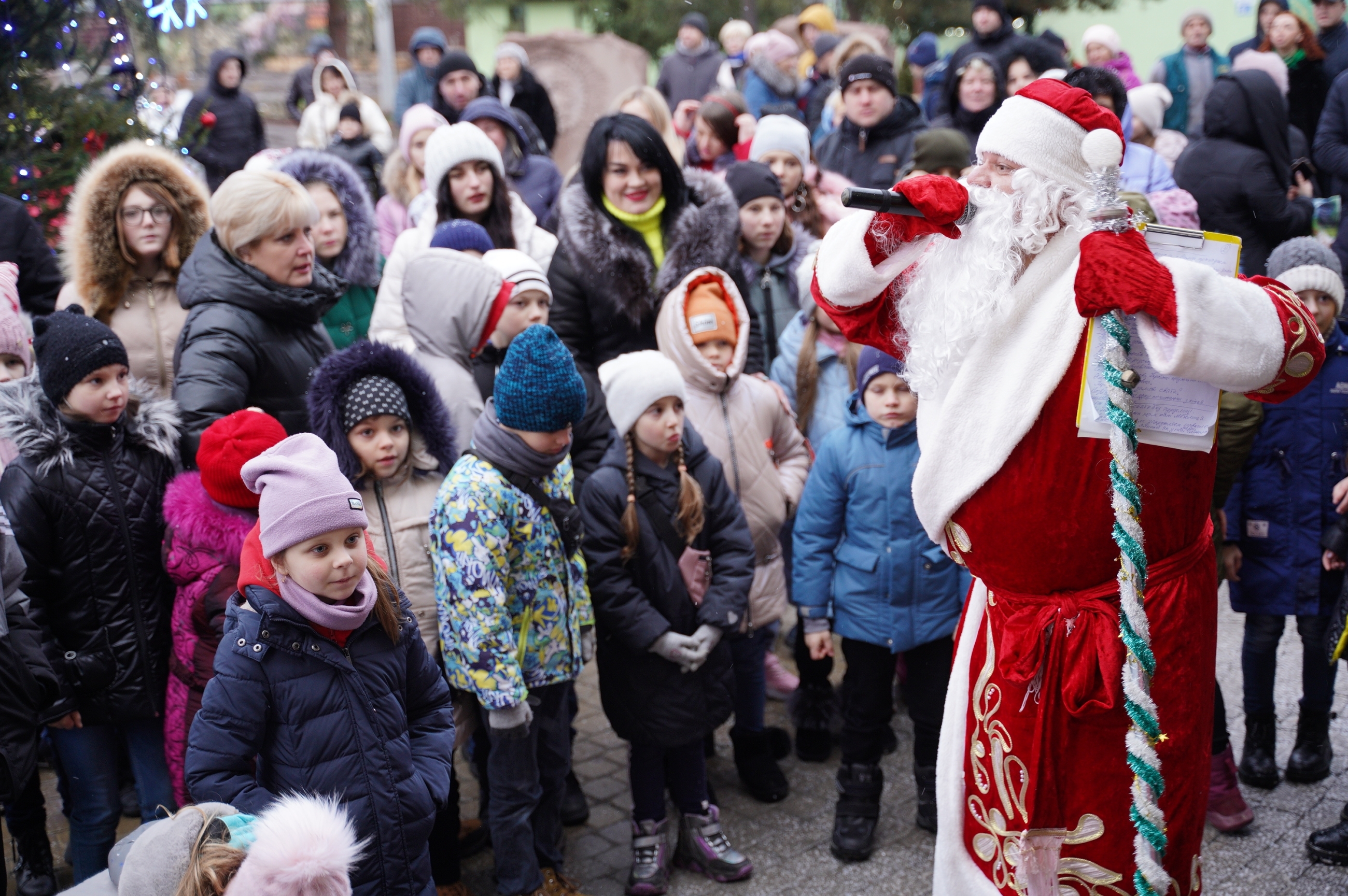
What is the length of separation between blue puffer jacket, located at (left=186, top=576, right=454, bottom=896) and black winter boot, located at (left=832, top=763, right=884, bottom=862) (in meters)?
1.67

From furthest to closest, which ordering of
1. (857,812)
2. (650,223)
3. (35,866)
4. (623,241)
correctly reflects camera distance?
1. (650,223)
2. (623,241)
3. (857,812)
4. (35,866)

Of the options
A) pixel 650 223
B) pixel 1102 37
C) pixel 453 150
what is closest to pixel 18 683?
pixel 650 223

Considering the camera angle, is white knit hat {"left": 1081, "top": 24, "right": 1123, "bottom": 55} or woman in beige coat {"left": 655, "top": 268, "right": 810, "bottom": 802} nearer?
woman in beige coat {"left": 655, "top": 268, "right": 810, "bottom": 802}

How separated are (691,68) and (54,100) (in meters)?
7.33

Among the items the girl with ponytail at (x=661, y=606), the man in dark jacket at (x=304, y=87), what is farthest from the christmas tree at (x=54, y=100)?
the man in dark jacket at (x=304, y=87)

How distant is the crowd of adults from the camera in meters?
3.70

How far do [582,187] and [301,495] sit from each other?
263cm

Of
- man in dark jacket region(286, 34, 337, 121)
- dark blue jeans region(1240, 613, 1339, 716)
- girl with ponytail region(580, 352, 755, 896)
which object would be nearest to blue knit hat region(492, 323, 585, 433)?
girl with ponytail region(580, 352, 755, 896)

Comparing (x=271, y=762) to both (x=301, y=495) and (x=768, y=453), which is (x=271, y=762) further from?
(x=768, y=453)

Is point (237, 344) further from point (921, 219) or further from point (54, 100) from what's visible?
point (54, 100)

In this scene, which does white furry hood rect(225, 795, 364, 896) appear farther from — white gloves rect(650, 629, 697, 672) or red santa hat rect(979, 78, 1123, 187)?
red santa hat rect(979, 78, 1123, 187)

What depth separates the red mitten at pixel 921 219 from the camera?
2.58 metres

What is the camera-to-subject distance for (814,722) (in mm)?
4820

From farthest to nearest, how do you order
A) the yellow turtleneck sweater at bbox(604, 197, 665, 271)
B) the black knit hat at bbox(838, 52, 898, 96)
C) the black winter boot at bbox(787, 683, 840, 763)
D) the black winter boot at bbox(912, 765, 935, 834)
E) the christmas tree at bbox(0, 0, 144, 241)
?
the black knit hat at bbox(838, 52, 898, 96)
the christmas tree at bbox(0, 0, 144, 241)
the yellow turtleneck sweater at bbox(604, 197, 665, 271)
the black winter boot at bbox(787, 683, 840, 763)
the black winter boot at bbox(912, 765, 935, 834)
